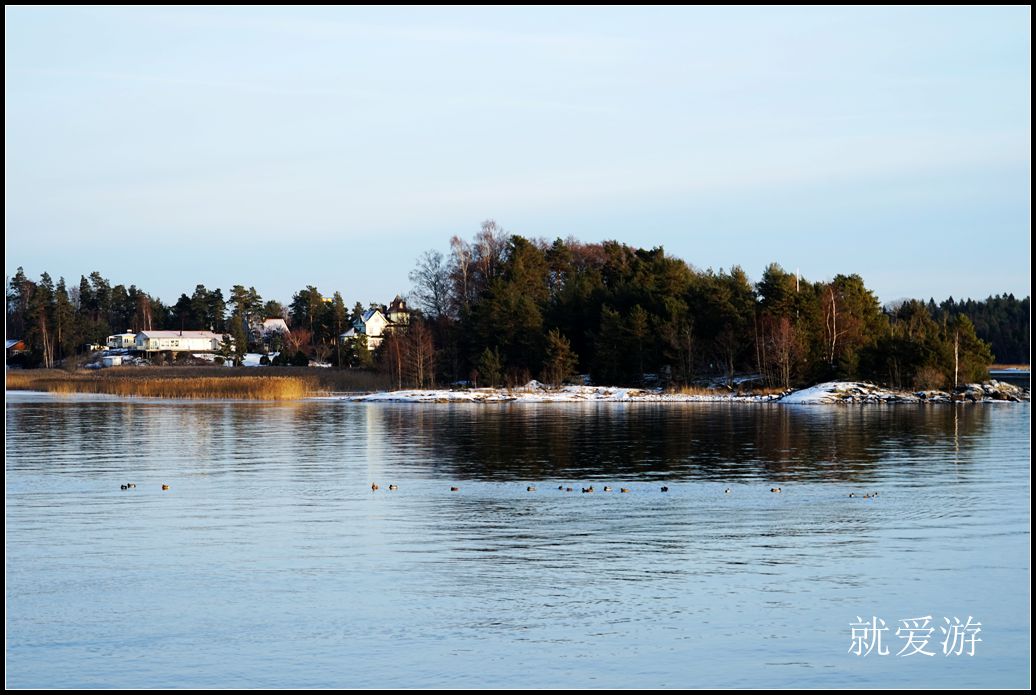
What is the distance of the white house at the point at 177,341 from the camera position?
168 m

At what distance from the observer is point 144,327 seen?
18800cm

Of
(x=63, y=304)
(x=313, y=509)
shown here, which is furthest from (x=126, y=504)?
(x=63, y=304)

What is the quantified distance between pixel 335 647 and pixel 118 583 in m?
4.92

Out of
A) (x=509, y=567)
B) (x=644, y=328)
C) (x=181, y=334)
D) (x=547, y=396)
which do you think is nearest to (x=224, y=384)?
(x=547, y=396)

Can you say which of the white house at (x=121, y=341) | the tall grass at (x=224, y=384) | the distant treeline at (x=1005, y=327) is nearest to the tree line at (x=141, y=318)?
the white house at (x=121, y=341)

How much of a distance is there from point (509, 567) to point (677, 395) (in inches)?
2431

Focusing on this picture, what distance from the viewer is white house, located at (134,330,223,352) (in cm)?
16750

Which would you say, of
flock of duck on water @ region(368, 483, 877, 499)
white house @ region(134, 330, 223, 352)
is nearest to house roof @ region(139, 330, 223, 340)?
white house @ region(134, 330, 223, 352)

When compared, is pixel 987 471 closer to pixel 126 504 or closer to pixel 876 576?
pixel 876 576

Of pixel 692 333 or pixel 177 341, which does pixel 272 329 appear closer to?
pixel 177 341

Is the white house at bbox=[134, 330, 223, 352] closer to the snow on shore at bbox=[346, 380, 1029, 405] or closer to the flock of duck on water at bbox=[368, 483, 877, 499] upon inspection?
the snow on shore at bbox=[346, 380, 1029, 405]

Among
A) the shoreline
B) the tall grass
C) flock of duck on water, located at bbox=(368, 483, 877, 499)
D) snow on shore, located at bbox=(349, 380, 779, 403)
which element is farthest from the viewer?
the tall grass

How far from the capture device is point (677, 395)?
7781 centimetres

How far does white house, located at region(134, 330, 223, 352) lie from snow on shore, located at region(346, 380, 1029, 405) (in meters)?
95.2
